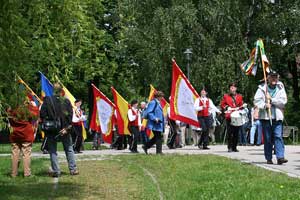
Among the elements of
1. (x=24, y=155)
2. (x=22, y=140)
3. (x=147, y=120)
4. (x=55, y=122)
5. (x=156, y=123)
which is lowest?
(x=24, y=155)

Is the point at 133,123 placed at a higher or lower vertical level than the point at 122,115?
lower

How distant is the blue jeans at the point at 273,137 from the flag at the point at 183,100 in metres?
5.67

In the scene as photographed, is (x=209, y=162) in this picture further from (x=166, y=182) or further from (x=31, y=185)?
(x=31, y=185)

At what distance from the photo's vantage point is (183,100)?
19469 millimetres

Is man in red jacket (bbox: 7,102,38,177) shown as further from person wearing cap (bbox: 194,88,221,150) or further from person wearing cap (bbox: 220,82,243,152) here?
person wearing cap (bbox: 194,88,221,150)

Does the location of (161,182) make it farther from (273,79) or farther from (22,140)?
(273,79)

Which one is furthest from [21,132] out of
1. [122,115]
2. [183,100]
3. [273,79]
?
[122,115]

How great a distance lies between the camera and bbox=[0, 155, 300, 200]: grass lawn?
9.15 meters

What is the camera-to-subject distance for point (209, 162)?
13.5 meters

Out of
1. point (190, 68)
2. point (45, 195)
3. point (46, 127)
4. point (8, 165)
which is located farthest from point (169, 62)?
point (45, 195)

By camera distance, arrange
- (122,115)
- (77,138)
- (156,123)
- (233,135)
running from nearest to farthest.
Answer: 1. (156,123)
2. (233,135)
3. (77,138)
4. (122,115)

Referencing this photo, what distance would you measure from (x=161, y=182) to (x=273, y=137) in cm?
360

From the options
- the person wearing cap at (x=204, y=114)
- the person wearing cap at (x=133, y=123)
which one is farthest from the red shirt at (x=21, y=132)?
the person wearing cap at (x=204, y=114)

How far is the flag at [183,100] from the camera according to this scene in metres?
19.1
